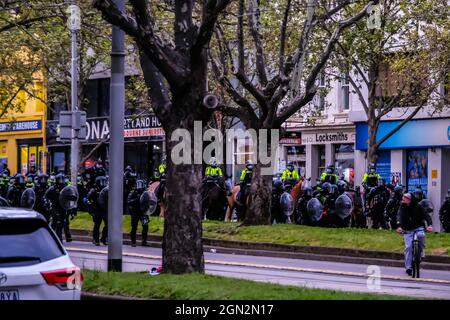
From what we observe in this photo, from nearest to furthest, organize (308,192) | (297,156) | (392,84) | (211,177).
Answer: (308,192)
(211,177)
(392,84)
(297,156)

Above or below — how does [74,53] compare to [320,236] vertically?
above

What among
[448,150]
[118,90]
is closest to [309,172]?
[448,150]

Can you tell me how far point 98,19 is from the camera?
24328mm

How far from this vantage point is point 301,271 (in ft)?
68.4

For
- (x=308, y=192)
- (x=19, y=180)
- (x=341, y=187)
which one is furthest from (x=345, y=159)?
(x=19, y=180)

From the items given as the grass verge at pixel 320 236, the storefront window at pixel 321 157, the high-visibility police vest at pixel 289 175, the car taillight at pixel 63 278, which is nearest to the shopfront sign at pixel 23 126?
the storefront window at pixel 321 157

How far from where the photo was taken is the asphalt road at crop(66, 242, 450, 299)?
17.5m

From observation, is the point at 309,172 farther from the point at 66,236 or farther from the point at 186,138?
the point at 186,138

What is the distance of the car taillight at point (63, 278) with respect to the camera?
30.6ft

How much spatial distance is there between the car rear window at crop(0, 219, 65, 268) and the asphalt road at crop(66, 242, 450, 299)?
23.2ft

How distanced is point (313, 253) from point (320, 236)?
825 millimetres

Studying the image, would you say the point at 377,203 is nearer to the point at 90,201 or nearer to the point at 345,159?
the point at 90,201

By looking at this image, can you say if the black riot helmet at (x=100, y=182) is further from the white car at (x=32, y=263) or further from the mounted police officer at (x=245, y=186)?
the white car at (x=32, y=263)

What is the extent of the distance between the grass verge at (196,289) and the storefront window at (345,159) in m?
27.6
